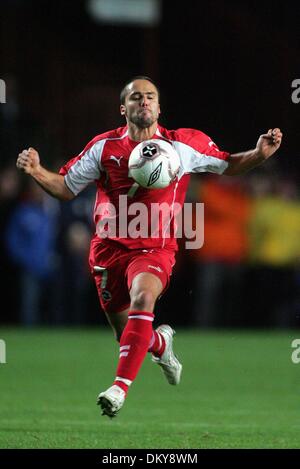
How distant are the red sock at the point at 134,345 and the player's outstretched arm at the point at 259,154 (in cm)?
132

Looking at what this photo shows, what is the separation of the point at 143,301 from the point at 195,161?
121 cm

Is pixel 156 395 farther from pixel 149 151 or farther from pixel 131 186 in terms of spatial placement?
pixel 149 151

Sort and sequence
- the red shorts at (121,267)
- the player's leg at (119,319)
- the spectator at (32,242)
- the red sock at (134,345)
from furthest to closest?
1. the spectator at (32,242)
2. the player's leg at (119,319)
3. the red shorts at (121,267)
4. the red sock at (134,345)

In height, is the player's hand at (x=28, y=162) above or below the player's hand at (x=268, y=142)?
below

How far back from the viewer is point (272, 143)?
7.73 meters

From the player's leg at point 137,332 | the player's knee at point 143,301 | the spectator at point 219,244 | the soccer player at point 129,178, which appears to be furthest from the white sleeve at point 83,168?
the spectator at point 219,244

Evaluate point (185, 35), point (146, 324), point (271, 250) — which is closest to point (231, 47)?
point (185, 35)

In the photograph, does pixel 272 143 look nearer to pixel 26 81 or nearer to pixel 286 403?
pixel 286 403

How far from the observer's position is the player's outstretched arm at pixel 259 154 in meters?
7.71

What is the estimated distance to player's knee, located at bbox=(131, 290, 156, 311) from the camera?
7125 mm

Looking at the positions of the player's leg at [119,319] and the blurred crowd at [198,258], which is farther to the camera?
the blurred crowd at [198,258]

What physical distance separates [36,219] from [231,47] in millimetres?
5318

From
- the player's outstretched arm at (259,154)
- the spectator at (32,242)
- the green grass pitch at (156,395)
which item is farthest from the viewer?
the spectator at (32,242)

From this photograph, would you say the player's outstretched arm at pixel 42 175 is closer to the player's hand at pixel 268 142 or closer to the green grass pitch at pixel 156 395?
the player's hand at pixel 268 142
